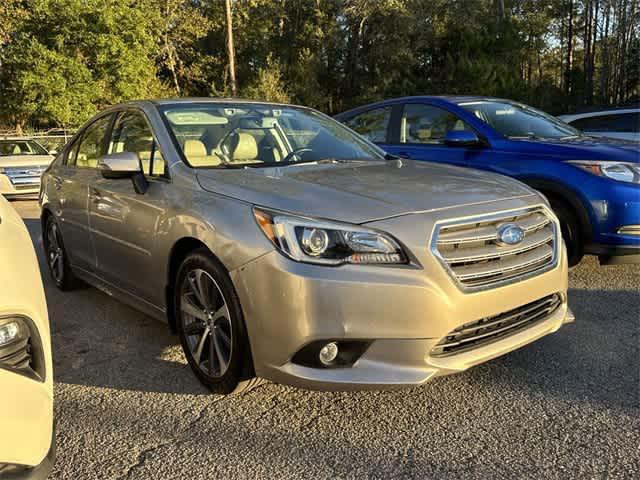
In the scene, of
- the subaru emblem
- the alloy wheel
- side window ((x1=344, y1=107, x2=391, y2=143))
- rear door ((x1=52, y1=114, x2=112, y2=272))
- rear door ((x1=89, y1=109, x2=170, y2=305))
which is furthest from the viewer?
side window ((x1=344, y1=107, x2=391, y2=143))

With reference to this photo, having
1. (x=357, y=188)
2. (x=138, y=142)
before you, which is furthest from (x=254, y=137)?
(x=357, y=188)

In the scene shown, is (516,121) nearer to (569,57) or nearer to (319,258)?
(319,258)

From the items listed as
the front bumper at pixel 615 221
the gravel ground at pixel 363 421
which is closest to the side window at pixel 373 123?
the front bumper at pixel 615 221

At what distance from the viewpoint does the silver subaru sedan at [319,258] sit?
2.35 meters

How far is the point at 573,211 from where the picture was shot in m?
4.55

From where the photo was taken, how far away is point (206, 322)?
2.90 metres

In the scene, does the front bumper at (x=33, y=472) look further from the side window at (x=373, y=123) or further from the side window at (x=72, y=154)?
the side window at (x=373, y=123)

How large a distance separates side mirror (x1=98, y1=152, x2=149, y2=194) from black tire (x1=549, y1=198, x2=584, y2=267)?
10.6 feet

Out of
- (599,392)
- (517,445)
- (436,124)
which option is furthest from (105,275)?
(436,124)

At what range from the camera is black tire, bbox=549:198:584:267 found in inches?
178

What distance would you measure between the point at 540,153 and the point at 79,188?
3.72m

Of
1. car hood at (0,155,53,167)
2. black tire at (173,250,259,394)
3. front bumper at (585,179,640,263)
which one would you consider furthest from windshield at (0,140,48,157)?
front bumper at (585,179,640,263)

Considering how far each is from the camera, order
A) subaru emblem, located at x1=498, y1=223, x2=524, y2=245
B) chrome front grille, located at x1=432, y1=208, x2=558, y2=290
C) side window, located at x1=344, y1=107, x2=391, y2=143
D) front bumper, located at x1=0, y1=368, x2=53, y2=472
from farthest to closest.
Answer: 1. side window, located at x1=344, y1=107, x2=391, y2=143
2. subaru emblem, located at x1=498, y1=223, x2=524, y2=245
3. chrome front grille, located at x1=432, y1=208, x2=558, y2=290
4. front bumper, located at x1=0, y1=368, x2=53, y2=472

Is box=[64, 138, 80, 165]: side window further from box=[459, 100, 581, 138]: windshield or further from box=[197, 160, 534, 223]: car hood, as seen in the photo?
box=[459, 100, 581, 138]: windshield
